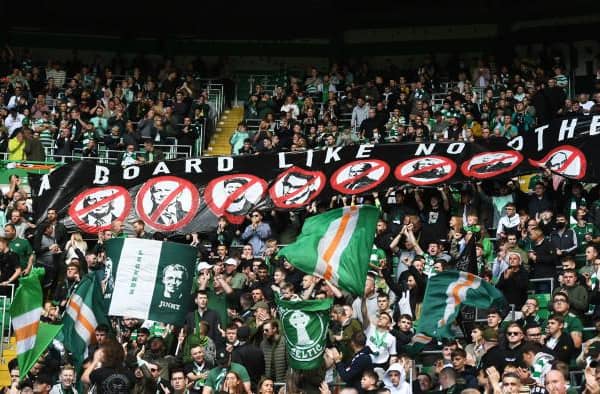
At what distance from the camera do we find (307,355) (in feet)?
50.2

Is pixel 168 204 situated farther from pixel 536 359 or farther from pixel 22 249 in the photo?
pixel 536 359

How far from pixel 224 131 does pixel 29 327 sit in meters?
14.4

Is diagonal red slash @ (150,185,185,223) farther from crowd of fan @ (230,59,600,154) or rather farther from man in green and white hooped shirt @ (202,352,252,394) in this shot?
man in green and white hooped shirt @ (202,352,252,394)

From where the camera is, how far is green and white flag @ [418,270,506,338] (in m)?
16.9

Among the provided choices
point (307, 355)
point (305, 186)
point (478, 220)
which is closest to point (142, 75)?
point (305, 186)

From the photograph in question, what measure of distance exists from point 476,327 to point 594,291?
1818mm

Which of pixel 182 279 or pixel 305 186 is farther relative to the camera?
pixel 305 186

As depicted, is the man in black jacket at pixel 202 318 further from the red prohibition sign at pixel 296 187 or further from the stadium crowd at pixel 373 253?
the red prohibition sign at pixel 296 187

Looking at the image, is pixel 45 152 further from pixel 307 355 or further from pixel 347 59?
pixel 307 355

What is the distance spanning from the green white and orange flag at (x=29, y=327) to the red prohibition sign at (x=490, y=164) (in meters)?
8.41

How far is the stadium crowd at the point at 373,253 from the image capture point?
15.4 meters

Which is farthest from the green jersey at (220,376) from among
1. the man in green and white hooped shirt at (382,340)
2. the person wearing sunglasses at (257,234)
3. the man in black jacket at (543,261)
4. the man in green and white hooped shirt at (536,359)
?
the person wearing sunglasses at (257,234)

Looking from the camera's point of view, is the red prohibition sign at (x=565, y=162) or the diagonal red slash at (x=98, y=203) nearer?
the red prohibition sign at (x=565, y=162)

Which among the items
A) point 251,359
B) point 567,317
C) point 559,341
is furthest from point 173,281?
point 567,317
